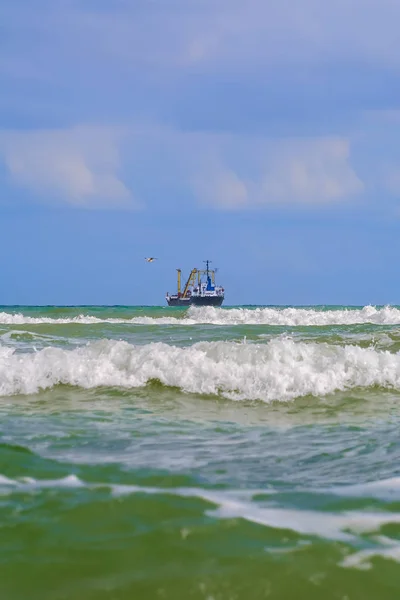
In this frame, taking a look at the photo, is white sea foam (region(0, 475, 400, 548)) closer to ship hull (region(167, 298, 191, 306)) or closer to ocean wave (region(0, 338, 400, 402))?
ocean wave (region(0, 338, 400, 402))

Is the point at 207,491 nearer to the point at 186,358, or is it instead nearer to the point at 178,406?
the point at 178,406

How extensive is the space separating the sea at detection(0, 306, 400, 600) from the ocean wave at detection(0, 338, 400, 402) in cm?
3

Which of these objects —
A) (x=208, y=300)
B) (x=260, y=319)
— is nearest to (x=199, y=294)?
(x=208, y=300)

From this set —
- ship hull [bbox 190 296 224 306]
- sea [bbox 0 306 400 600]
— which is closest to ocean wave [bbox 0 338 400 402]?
sea [bbox 0 306 400 600]

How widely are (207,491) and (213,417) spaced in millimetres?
2977

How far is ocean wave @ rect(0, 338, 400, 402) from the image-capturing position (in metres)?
8.83

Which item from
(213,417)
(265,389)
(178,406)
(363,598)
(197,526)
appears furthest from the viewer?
(265,389)

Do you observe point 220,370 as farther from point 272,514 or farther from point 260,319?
point 260,319

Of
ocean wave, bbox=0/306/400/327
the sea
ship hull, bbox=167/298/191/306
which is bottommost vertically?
the sea

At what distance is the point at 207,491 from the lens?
13.1 ft

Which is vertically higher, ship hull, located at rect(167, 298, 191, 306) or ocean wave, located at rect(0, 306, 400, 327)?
ship hull, located at rect(167, 298, 191, 306)

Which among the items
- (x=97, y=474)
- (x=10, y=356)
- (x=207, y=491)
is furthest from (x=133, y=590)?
(x=10, y=356)

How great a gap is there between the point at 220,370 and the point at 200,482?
16.7 feet

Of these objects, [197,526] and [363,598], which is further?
[197,526]
